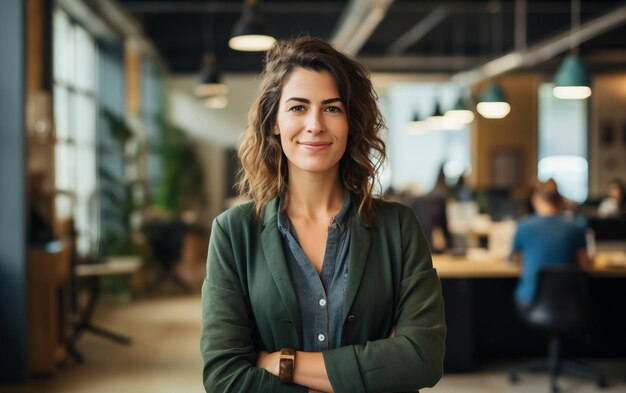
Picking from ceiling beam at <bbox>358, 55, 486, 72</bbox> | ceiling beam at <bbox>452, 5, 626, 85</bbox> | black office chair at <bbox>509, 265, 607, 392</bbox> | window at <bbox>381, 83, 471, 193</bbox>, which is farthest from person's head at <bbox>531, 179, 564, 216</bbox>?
window at <bbox>381, 83, 471, 193</bbox>

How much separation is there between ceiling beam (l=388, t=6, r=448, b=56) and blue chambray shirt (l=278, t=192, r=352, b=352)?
444 inches

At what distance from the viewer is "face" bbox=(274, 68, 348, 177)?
183 centimetres

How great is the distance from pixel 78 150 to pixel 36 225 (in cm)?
445

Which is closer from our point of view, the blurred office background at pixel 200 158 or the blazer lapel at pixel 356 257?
the blazer lapel at pixel 356 257

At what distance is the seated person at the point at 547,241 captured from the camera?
5930 mm

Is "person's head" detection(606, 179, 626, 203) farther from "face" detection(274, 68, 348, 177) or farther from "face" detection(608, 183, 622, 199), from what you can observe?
"face" detection(274, 68, 348, 177)

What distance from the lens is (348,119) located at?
188 cm

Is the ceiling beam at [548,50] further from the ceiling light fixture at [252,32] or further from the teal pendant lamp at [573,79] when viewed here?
the ceiling light fixture at [252,32]

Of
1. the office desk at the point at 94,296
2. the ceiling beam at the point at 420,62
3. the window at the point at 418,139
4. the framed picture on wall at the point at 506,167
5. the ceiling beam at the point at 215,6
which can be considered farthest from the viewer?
the window at the point at 418,139

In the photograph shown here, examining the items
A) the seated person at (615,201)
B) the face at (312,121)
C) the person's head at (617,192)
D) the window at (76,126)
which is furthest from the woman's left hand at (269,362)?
the person's head at (617,192)

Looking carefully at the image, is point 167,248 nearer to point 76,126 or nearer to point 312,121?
point 76,126

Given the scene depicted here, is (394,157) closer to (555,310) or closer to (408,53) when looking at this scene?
(408,53)

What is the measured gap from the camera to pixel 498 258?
696 centimetres

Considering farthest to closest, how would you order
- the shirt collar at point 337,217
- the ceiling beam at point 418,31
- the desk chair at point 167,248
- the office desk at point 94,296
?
the ceiling beam at point 418,31
the desk chair at point 167,248
the office desk at point 94,296
the shirt collar at point 337,217
